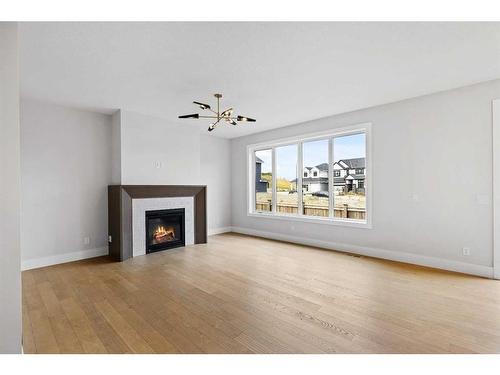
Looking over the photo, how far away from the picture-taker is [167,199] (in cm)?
522

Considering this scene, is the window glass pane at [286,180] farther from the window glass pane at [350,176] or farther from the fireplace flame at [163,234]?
the fireplace flame at [163,234]

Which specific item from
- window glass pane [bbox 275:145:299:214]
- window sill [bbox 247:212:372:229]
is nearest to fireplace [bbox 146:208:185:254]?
window sill [bbox 247:212:372:229]

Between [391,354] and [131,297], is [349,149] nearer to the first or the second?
[391,354]

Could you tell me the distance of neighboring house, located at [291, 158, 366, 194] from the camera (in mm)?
4914

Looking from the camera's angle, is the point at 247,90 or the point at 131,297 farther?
the point at 247,90

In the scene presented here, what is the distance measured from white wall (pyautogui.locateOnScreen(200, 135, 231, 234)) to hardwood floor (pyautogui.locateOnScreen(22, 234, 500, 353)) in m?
2.73

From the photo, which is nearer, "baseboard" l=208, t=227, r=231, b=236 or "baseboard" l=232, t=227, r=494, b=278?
"baseboard" l=232, t=227, r=494, b=278

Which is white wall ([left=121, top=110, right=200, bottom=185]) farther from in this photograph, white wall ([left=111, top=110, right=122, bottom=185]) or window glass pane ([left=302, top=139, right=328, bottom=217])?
window glass pane ([left=302, top=139, right=328, bottom=217])

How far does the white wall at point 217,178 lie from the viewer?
6.77m

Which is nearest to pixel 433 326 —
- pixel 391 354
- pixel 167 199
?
pixel 391 354

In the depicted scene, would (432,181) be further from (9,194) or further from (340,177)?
(9,194)

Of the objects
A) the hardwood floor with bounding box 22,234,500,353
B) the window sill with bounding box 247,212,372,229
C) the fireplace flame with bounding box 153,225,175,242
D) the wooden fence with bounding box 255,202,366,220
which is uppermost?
the wooden fence with bounding box 255,202,366,220

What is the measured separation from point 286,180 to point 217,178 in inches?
79.0
